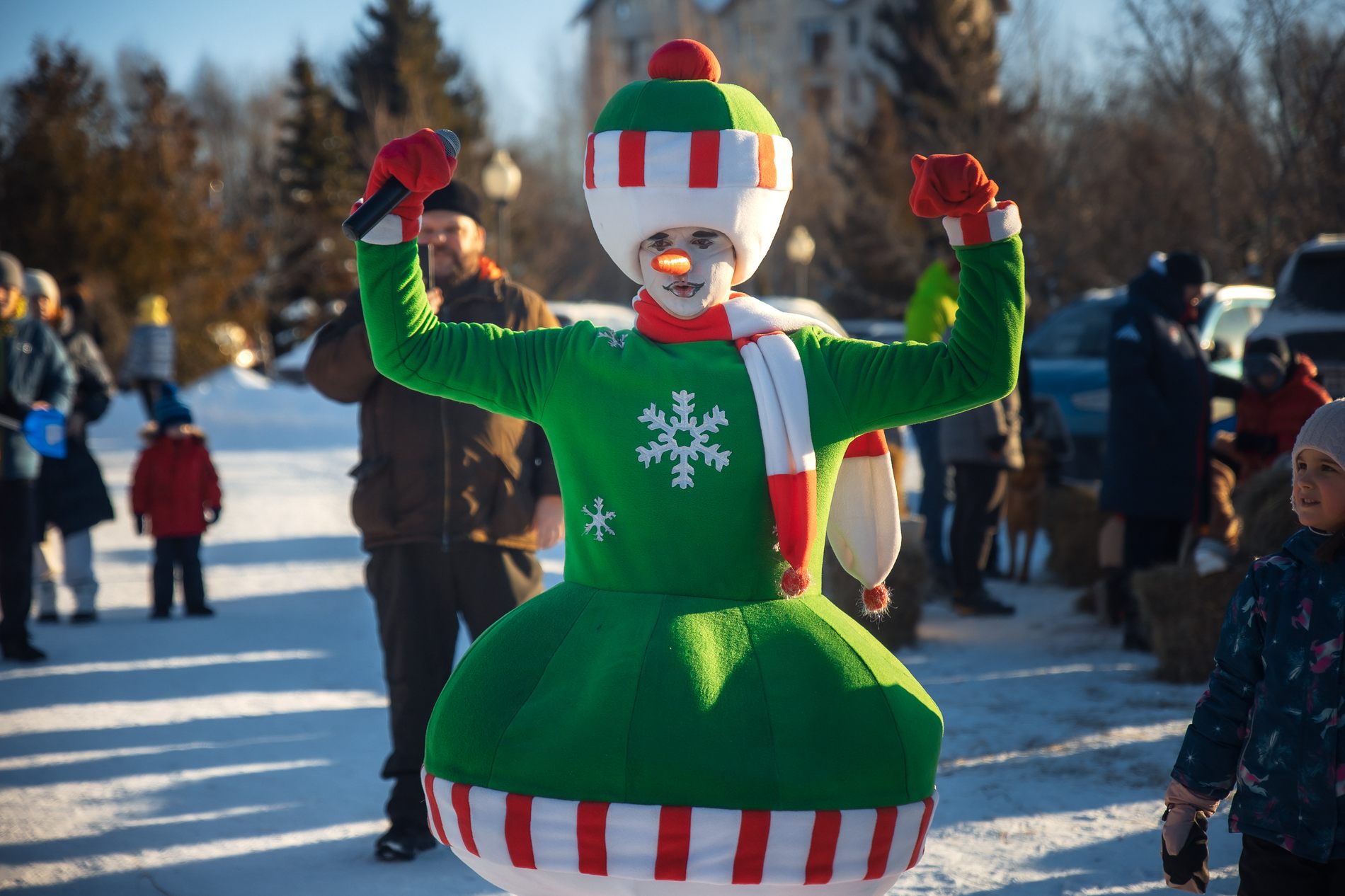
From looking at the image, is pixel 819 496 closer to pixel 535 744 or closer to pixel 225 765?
pixel 535 744

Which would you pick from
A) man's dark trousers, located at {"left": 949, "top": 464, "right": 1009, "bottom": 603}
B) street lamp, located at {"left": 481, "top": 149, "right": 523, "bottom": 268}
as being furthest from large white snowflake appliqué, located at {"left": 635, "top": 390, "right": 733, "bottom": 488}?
street lamp, located at {"left": 481, "top": 149, "right": 523, "bottom": 268}

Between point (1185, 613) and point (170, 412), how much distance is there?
20.0 feet

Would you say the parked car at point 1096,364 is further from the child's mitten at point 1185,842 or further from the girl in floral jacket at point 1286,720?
the child's mitten at point 1185,842

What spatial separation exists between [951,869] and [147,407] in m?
12.4

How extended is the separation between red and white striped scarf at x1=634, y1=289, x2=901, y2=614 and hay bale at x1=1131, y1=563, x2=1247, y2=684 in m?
3.59

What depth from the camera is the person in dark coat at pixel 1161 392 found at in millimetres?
6375

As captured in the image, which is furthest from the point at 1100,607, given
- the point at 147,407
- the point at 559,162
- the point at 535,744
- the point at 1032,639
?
the point at 559,162

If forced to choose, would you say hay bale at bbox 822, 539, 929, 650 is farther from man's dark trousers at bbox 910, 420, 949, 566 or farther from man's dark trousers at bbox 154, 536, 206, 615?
man's dark trousers at bbox 154, 536, 206, 615

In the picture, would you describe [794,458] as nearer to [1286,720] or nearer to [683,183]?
[683,183]

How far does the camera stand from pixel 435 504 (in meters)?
4.27

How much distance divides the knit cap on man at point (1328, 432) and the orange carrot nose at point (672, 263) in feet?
4.14

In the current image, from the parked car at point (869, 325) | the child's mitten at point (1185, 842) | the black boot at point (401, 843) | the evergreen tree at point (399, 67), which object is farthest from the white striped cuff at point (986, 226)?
the evergreen tree at point (399, 67)

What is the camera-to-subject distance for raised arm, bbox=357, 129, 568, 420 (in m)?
2.62

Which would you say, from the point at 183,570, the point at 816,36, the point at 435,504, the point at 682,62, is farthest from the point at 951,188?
the point at 816,36
